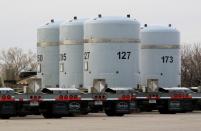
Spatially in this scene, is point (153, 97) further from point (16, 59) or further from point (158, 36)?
point (16, 59)

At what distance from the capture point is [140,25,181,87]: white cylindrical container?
145 feet

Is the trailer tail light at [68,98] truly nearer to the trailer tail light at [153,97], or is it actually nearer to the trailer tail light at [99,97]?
the trailer tail light at [99,97]

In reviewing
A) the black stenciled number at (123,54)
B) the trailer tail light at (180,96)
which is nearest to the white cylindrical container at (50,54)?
the black stenciled number at (123,54)

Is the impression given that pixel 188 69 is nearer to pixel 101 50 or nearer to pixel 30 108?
pixel 101 50

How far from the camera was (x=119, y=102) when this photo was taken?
1487 inches

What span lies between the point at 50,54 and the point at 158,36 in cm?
665

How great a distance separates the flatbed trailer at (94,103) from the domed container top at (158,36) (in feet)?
14.1

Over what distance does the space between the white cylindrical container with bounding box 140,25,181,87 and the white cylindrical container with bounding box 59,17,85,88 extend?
165 inches

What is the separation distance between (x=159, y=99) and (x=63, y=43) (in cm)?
649

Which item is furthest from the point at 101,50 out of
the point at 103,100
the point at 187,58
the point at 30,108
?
the point at 187,58

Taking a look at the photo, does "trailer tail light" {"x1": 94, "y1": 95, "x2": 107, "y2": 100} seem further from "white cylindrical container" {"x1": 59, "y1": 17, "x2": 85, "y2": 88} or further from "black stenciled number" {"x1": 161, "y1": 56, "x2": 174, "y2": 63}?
"black stenciled number" {"x1": 161, "y1": 56, "x2": 174, "y2": 63}

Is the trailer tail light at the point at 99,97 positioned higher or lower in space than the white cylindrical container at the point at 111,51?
lower

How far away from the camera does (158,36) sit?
44.5 metres

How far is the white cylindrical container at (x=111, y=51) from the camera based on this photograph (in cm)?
4019
